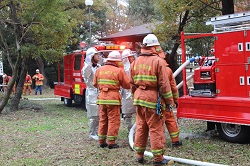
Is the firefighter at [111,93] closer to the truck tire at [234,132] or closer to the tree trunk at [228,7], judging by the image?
the truck tire at [234,132]

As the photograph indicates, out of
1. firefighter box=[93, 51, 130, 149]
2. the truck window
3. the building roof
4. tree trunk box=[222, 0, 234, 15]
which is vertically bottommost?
firefighter box=[93, 51, 130, 149]

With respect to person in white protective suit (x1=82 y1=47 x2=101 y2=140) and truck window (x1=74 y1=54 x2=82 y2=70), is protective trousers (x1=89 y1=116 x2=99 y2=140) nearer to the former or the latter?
person in white protective suit (x1=82 y1=47 x2=101 y2=140)

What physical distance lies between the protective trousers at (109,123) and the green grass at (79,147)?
24 cm

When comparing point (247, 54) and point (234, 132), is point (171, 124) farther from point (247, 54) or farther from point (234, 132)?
point (247, 54)

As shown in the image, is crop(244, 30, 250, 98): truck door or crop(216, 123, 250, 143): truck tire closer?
crop(244, 30, 250, 98): truck door

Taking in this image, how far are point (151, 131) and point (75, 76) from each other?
27.2 feet

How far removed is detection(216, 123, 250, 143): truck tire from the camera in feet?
21.4

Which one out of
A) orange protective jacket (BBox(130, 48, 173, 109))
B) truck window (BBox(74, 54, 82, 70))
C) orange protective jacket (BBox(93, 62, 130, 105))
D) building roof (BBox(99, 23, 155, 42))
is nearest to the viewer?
orange protective jacket (BBox(130, 48, 173, 109))

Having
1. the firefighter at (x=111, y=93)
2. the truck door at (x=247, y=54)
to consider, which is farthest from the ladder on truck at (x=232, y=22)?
the firefighter at (x=111, y=93)

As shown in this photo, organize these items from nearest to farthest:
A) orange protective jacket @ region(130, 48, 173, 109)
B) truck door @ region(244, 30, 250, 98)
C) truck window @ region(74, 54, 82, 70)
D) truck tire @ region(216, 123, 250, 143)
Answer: orange protective jacket @ region(130, 48, 173, 109) < truck door @ region(244, 30, 250, 98) < truck tire @ region(216, 123, 250, 143) < truck window @ region(74, 54, 82, 70)

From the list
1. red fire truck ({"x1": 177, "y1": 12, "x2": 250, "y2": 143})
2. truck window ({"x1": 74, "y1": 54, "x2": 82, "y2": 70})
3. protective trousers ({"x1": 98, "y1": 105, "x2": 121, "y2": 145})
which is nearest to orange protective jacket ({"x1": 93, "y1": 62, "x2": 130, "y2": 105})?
protective trousers ({"x1": 98, "y1": 105, "x2": 121, "y2": 145})

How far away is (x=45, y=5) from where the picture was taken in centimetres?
1155

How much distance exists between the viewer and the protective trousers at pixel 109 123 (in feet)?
21.9

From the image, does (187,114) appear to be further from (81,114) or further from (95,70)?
(81,114)
